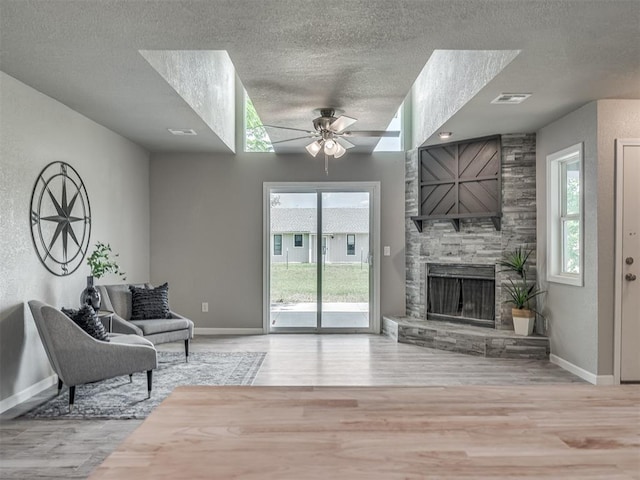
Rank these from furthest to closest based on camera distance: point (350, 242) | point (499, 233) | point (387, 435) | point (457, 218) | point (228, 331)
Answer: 1. point (350, 242)
2. point (228, 331)
3. point (457, 218)
4. point (499, 233)
5. point (387, 435)

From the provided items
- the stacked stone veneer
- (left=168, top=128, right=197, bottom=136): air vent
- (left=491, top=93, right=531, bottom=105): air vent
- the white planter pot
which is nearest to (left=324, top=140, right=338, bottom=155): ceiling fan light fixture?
(left=491, top=93, right=531, bottom=105): air vent

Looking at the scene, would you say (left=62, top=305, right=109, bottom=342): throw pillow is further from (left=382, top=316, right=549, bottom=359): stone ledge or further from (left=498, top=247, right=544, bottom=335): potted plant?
(left=498, top=247, right=544, bottom=335): potted plant

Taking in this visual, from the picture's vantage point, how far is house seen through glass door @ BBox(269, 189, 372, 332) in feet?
20.2

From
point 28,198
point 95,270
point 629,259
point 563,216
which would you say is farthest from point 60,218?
point 629,259

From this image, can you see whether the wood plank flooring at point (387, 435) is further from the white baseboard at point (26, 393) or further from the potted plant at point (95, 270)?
the potted plant at point (95, 270)

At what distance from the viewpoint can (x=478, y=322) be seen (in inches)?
209

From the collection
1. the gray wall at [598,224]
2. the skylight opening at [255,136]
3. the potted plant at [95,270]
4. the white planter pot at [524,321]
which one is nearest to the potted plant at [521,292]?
the white planter pot at [524,321]

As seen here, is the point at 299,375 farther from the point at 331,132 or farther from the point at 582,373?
the point at 582,373

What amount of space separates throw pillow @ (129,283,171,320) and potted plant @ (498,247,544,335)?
151 inches

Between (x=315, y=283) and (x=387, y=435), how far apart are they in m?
5.27

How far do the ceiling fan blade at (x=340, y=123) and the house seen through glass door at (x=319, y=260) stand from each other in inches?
89.9

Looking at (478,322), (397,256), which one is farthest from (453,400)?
(397,256)

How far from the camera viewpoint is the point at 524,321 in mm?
4734

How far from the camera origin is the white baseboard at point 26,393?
10.5 ft
